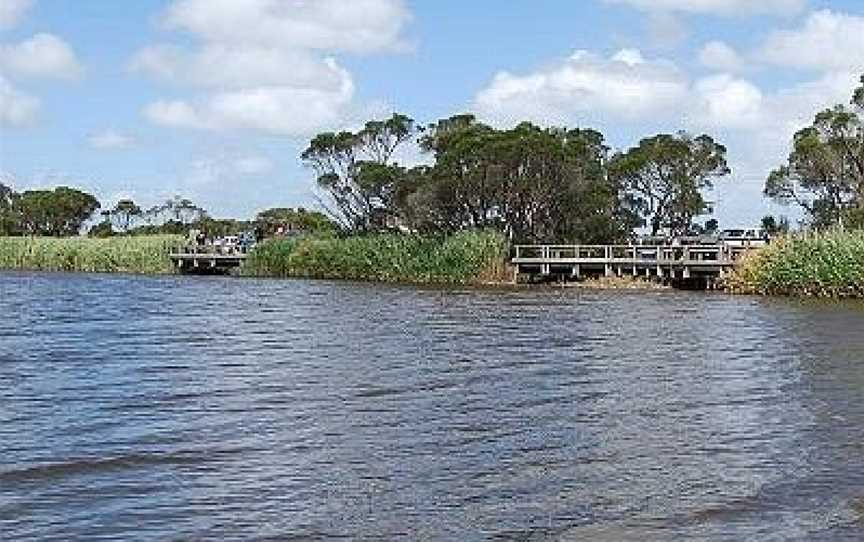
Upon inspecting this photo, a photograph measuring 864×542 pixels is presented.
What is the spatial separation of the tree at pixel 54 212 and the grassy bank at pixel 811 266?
2655 inches

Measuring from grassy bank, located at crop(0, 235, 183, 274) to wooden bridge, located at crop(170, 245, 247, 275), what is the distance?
788 millimetres

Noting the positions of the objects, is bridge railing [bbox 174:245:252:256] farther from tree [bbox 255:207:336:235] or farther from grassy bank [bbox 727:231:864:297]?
grassy bank [bbox 727:231:864:297]

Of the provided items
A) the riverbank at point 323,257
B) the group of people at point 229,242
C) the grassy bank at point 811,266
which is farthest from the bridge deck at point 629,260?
the group of people at point 229,242

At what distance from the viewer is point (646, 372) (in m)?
18.8

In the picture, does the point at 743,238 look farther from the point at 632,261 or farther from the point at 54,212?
the point at 54,212

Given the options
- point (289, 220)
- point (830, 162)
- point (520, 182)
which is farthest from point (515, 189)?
point (289, 220)

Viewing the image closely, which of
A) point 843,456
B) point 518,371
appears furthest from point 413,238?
point 843,456

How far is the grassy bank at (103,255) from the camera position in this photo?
70.2 meters

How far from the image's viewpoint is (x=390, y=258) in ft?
194

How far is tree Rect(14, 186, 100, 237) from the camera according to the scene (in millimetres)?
98188

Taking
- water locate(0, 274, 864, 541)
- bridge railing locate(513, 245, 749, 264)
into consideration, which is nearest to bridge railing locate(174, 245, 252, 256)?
bridge railing locate(513, 245, 749, 264)

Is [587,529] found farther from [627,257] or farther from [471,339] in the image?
[627,257]

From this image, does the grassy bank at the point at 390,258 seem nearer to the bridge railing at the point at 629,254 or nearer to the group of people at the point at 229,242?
Result: the bridge railing at the point at 629,254

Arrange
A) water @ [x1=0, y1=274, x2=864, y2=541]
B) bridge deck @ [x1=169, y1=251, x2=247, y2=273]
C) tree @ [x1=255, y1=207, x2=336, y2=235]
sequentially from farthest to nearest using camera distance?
tree @ [x1=255, y1=207, x2=336, y2=235]
bridge deck @ [x1=169, y1=251, x2=247, y2=273]
water @ [x1=0, y1=274, x2=864, y2=541]
